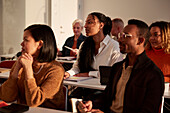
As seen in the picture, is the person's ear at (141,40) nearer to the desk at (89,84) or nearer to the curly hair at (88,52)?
the desk at (89,84)

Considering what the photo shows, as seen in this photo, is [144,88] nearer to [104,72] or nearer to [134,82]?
[134,82]

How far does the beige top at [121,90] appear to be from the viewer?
1.64m

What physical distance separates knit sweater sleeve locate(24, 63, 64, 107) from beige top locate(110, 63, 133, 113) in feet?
1.44

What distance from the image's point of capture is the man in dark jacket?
1475 mm

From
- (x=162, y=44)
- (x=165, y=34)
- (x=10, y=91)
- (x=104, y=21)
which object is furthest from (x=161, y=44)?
(x=10, y=91)

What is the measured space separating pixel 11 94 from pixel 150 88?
1.03m

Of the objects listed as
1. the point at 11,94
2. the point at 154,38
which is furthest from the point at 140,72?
the point at 154,38

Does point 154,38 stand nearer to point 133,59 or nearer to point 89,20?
point 89,20

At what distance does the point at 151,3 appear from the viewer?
7.11 meters

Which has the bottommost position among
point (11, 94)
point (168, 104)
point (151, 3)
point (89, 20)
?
point (168, 104)

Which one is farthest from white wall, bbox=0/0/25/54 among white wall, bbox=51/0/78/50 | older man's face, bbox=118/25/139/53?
older man's face, bbox=118/25/139/53

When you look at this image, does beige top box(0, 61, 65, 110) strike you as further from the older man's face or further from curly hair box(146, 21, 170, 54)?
→ curly hair box(146, 21, 170, 54)

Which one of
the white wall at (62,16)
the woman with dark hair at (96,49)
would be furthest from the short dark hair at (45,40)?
the white wall at (62,16)

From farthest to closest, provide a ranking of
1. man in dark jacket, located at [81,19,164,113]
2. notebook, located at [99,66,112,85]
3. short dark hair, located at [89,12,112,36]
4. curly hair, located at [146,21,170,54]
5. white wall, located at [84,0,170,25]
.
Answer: white wall, located at [84,0,170,25], short dark hair, located at [89,12,112,36], curly hair, located at [146,21,170,54], notebook, located at [99,66,112,85], man in dark jacket, located at [81,19,164,113]
